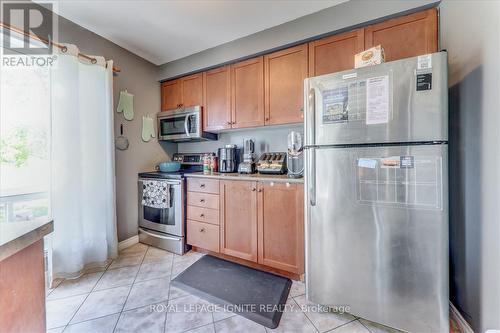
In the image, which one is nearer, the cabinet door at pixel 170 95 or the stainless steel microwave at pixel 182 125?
the stainless steel microwave at pixel 182 125

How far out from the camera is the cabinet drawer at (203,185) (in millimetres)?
2119

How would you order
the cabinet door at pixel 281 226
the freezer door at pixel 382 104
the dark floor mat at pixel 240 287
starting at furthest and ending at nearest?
the cabinet door at pixel 281 226 → the dark floor mat at pixel 240 287 → the freezer door at pixel 382 104

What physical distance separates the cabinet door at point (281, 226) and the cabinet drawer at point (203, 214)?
0.51 m

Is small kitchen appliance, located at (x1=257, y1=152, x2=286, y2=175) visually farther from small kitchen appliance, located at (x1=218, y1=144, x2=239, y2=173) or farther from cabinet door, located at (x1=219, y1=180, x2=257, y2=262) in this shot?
small kitchen appliance, located at (x1=218, y1=144, x2=239, y2=173)

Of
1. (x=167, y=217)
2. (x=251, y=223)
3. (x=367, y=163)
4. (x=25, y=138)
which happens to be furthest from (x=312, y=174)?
(x=25, y=138)

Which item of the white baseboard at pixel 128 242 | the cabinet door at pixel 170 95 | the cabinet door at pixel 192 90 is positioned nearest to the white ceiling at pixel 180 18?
the cabinet door at pixel 192 90

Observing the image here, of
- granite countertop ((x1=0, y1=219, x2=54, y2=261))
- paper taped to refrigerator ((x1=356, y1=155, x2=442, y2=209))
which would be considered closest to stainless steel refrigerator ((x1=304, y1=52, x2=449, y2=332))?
paper taped to refrigerator ((x1=356, y1=155, x2=442, y2=209))

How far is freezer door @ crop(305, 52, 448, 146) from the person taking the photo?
42.1 inches

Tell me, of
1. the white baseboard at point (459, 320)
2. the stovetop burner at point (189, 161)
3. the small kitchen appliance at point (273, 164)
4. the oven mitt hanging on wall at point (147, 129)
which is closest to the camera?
the white baseboard at point (459, 320)

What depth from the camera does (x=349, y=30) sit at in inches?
68.6

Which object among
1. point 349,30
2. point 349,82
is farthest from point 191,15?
point 349,82

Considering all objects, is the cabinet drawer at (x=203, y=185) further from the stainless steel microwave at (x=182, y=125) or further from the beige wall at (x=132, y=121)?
the beige wall at (x=132, y=121)

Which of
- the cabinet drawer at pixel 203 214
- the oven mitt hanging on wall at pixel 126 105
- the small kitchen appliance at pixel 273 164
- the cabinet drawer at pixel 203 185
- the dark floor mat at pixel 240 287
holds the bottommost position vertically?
the dark floor mat at pixel 240 287

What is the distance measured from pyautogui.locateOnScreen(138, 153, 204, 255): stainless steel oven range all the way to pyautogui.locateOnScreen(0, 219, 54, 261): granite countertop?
1514mm
